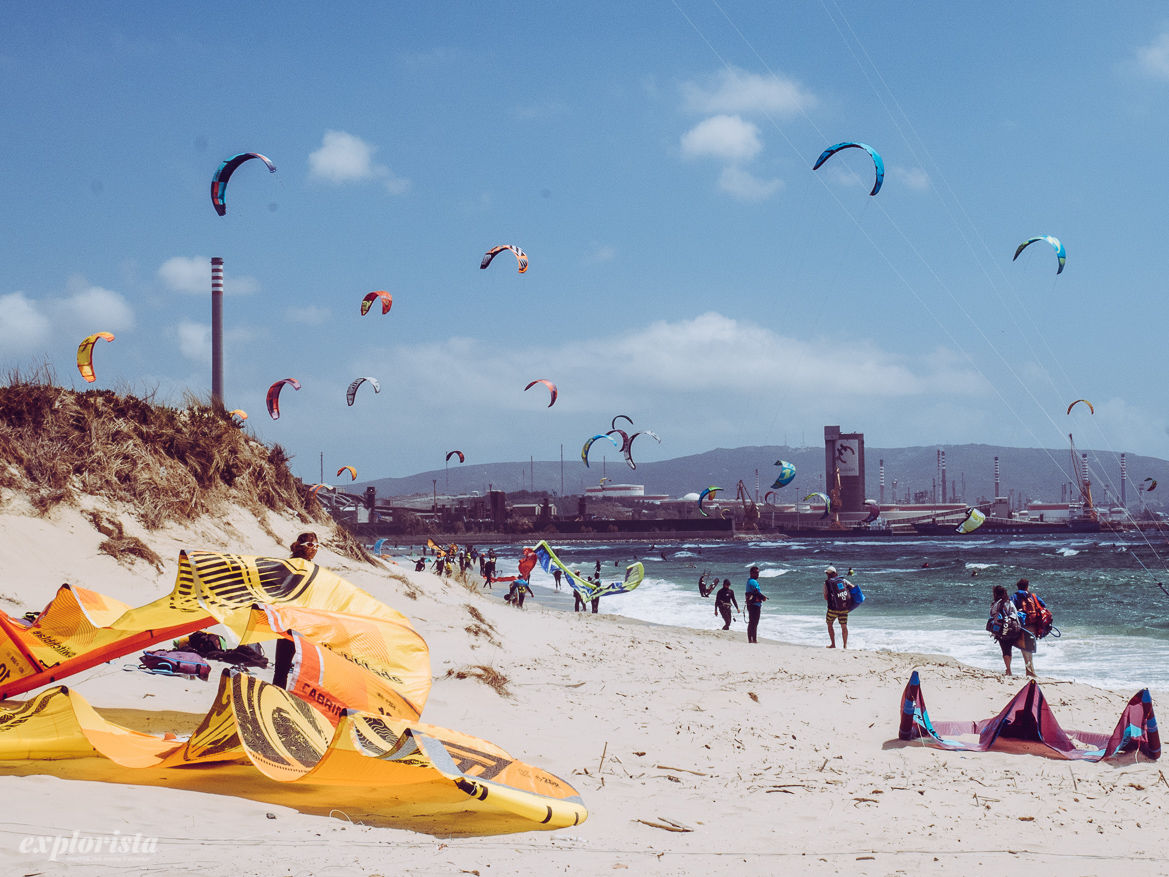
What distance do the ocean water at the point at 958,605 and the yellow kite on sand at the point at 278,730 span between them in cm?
878

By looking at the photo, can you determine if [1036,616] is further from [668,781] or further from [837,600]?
[668,781]

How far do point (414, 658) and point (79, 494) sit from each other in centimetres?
649

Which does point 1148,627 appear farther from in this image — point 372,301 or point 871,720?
point 372,301

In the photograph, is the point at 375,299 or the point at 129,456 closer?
the point at 129,456

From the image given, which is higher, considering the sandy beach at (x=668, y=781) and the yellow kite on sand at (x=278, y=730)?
the yellow kite on sand at (x=278, y=730)

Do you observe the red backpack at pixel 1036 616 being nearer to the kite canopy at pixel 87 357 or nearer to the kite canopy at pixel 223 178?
the kite canopy at pixel 223 178

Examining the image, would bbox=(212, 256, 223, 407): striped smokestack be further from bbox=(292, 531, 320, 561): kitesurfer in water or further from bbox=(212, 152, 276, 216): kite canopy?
bbox=(292, 531, 320, 561): kitesurfer in water

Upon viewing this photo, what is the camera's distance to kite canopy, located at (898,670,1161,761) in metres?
5.75

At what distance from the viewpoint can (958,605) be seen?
23281 mm

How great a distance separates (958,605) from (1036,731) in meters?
18.8

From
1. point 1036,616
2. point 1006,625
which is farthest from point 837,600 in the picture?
point 1036,616

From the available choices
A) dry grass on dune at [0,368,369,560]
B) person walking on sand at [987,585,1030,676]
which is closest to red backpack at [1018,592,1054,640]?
person walking on sand at [987,585,1030,676]

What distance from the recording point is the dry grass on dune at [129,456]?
9.65 metres

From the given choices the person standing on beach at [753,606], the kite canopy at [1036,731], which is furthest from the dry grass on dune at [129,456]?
the kite canopy at [1036,731]
